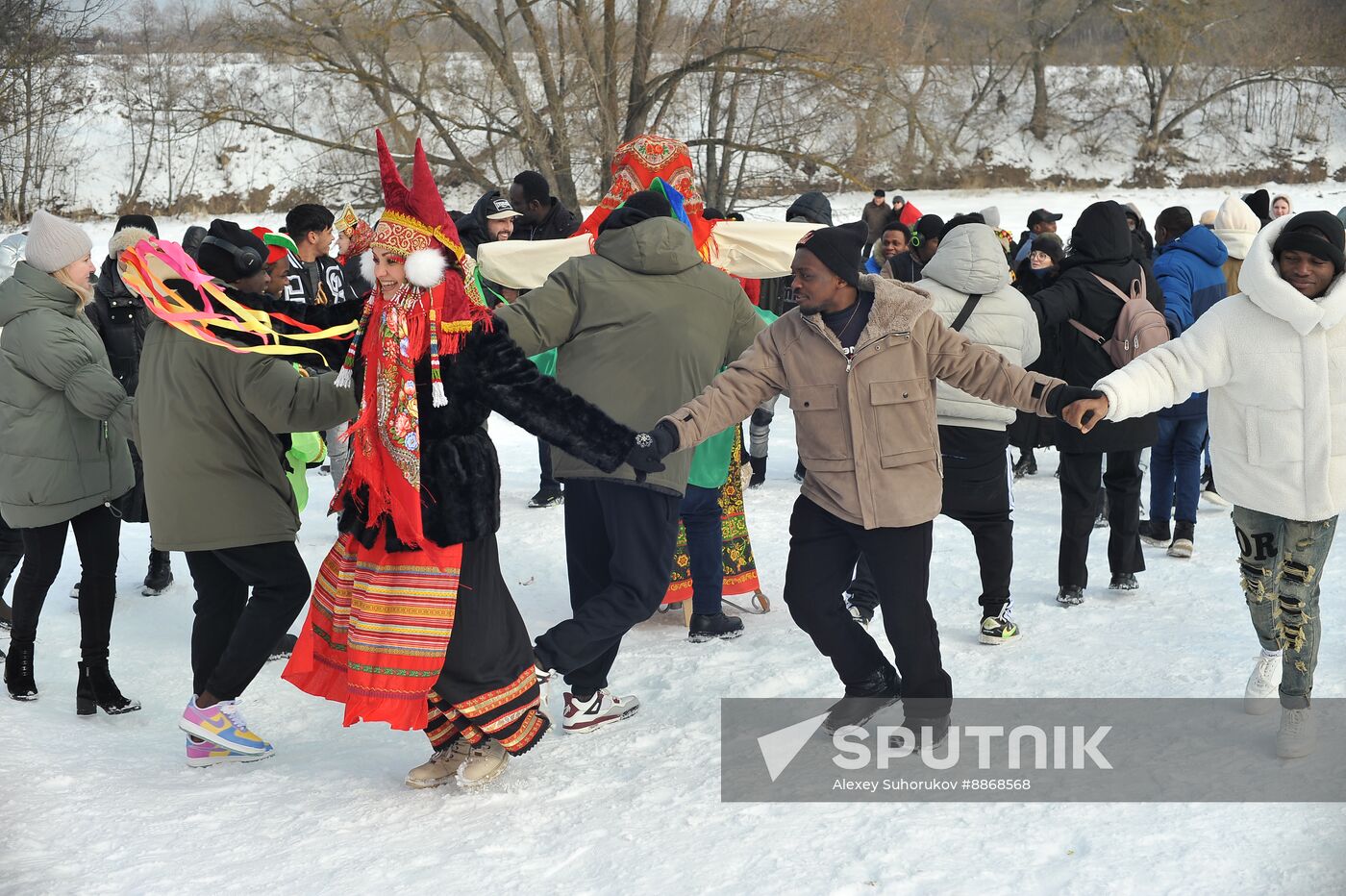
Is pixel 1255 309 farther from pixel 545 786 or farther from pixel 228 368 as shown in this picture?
pixel 228 368

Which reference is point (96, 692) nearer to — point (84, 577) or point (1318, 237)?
point (84, 577)

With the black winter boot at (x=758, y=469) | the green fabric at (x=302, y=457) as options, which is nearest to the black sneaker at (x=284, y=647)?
the green fabric at (x=302, y=457)

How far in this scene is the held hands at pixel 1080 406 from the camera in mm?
3447

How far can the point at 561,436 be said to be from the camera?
11.9 feet

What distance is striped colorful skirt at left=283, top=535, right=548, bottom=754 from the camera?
3.48 m

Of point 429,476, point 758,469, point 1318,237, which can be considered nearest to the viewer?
point 1318,237

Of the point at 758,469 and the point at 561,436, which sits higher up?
the point at 561,436

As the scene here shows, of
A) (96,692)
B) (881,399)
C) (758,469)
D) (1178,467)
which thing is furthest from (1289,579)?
(758,469)

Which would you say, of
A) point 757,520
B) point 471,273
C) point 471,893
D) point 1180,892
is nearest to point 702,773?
point 471,893

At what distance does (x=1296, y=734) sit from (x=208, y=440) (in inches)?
137

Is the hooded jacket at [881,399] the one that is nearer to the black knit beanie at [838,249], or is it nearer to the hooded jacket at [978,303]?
the black knit beanie at [838,249]

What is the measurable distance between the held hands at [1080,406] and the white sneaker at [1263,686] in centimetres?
113

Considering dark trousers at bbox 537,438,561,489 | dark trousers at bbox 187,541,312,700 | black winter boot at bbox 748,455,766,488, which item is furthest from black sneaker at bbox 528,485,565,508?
dark trousers at bbox 187,541,312,700

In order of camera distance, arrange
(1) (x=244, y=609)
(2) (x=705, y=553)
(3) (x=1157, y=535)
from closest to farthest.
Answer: (1) (x=244, y=609) < (2) (x=705, y=553) < (3) (x=1157, y=535)
